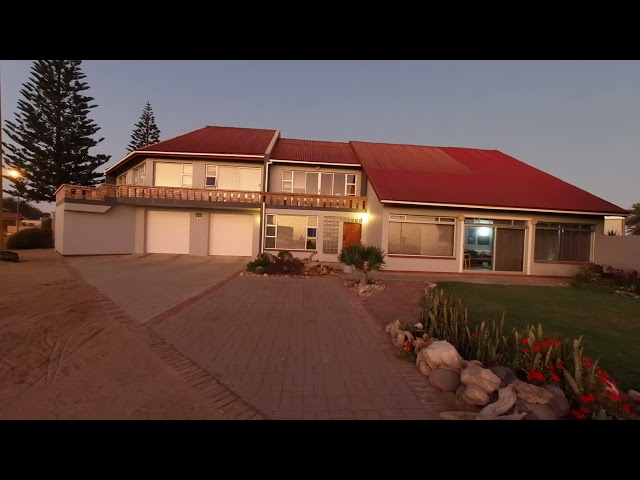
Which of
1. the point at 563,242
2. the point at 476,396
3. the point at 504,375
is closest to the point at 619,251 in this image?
the point at 563,242

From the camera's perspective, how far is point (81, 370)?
4.02m

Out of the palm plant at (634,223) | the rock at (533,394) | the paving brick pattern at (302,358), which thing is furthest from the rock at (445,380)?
the palm plant at (634,223)

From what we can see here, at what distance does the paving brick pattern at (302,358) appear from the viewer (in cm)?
340

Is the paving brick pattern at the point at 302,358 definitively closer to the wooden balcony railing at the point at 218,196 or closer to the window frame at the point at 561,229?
the wooden balcony railing at the point at 218,196

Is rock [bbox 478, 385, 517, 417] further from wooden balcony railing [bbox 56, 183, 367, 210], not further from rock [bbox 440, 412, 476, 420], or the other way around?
wooden balcony railing [bbox 56, 183, 367, 210]

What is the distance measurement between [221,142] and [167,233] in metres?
7.12

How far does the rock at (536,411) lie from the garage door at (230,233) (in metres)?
18.0

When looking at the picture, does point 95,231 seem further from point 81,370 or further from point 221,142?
point 81,370

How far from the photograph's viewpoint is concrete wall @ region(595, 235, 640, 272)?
43.4ft

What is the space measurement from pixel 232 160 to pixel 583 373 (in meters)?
19.4

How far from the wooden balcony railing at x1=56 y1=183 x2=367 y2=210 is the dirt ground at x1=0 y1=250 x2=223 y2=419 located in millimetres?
12002

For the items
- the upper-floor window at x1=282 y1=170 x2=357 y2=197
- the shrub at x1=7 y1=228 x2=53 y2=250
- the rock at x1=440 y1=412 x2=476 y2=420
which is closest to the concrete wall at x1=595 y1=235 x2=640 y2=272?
the upper-floor window at x1=282 y1=170 x2=357 y2=197

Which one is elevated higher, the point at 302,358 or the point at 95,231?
the point at 95,231

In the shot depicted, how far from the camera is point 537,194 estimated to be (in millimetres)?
15773
